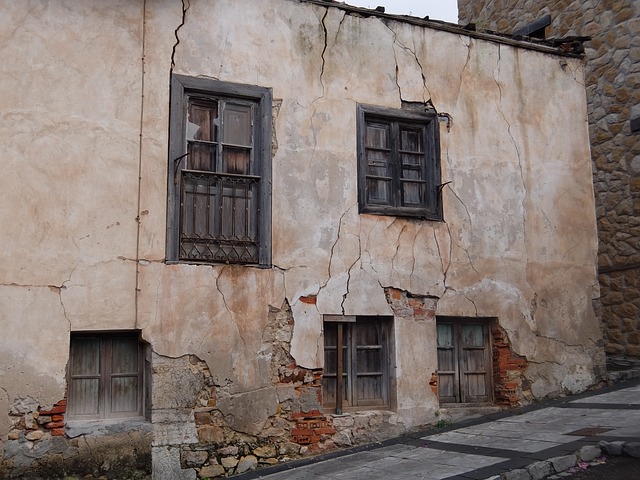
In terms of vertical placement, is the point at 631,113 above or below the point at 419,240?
above

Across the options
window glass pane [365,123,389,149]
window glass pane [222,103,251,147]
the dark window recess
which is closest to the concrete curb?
window glass pane [365,123,389,149]

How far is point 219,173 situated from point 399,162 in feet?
8.03

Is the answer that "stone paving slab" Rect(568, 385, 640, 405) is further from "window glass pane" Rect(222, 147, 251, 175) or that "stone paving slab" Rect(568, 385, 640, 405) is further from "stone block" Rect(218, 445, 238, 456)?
"window glass pane" Rect(222, 147, 251, 175)

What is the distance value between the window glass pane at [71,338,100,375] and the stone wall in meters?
8.26

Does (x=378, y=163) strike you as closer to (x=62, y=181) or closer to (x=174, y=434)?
(x=62, y=181)

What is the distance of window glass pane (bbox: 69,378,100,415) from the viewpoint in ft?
23.2

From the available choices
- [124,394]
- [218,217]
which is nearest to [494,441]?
[218,217]

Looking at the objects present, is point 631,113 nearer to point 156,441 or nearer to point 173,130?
point 173,130

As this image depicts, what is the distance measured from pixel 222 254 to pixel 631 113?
7.40 metres

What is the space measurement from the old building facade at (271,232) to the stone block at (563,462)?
2.34 meters

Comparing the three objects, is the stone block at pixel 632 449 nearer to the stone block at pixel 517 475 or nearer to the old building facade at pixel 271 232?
the stone block at pixel 517 475

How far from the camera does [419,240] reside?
8758mm

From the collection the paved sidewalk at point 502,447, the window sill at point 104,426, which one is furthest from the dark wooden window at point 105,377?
the paved sidewalk at point 502,447

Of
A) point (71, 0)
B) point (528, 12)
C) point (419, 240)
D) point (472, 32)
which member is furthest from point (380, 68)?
point (528, 12)
